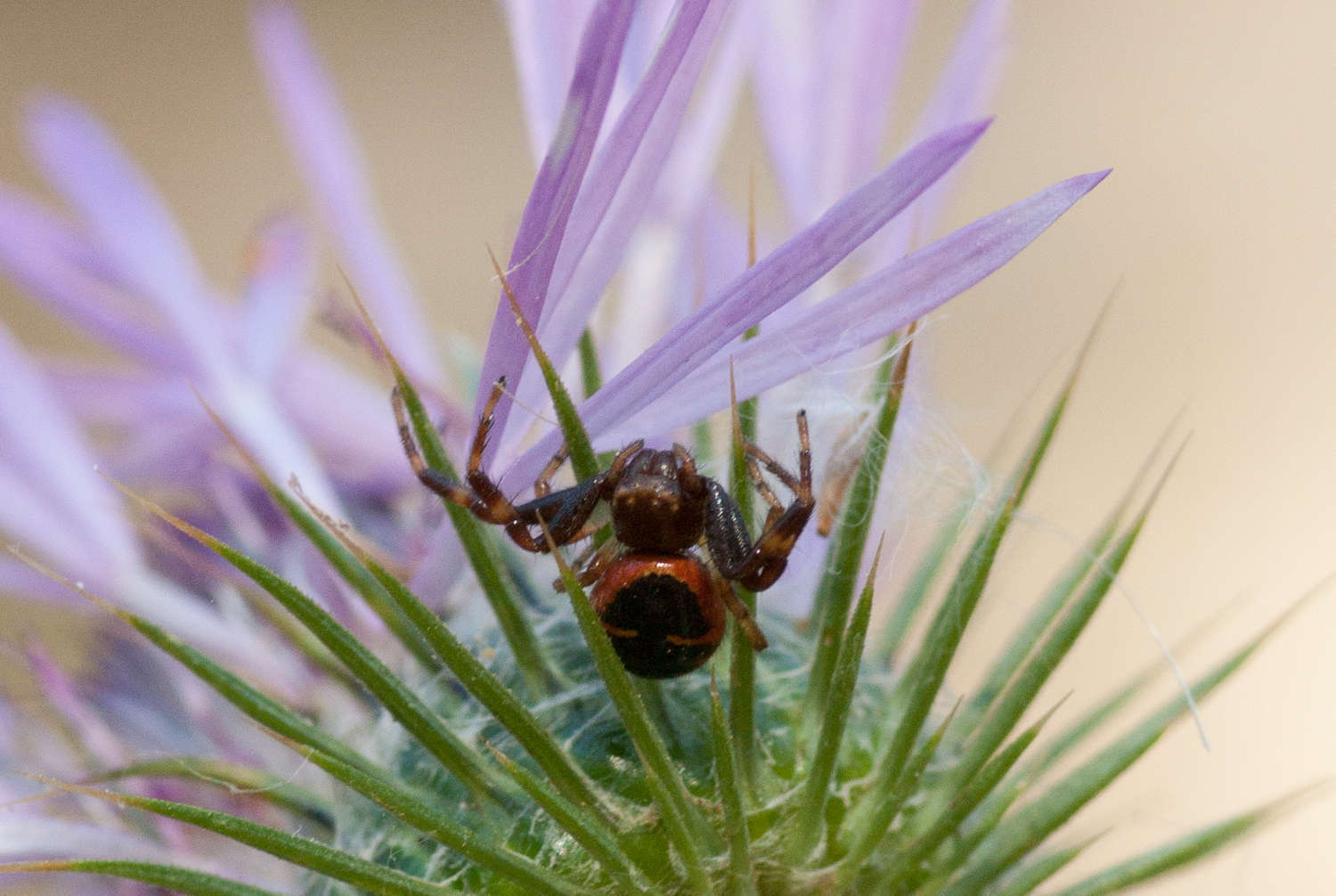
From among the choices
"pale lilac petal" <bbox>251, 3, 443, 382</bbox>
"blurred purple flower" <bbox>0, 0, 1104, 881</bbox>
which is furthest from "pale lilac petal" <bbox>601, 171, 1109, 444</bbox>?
"pale lilac petal" <bbox>251, 3, 443, 382</bbox>

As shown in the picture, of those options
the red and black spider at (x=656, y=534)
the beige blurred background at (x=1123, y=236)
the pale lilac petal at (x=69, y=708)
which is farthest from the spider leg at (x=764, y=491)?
the beige blurred background at (x=1123, y=236)

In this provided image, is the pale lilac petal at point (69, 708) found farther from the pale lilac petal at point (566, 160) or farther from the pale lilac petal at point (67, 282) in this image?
the pale lilac petal at point (566, 160)

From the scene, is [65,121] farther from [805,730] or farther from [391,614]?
[805,730]

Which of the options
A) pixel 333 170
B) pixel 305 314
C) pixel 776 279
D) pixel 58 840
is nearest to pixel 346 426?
pixel 305 314

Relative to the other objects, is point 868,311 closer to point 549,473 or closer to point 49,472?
point 549,473

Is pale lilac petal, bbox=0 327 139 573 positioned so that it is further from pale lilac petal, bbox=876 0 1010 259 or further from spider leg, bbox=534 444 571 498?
pale lilac petal, bbox=876 0 1010 259

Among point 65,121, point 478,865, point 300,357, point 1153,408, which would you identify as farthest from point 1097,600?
point 1153,408
